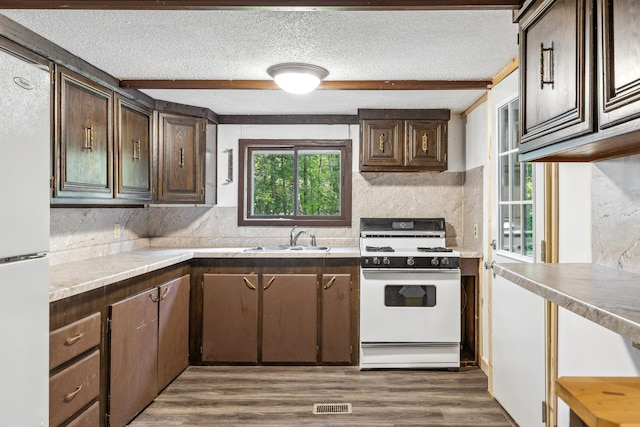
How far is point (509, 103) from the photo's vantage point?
2.83 metres

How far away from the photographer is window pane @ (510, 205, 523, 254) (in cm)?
266

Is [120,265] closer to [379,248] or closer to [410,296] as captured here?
[379,248]

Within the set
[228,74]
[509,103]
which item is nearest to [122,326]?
[228,74]

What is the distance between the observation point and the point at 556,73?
55.0 inches

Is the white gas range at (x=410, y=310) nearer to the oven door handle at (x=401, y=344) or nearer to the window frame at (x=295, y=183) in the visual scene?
the oven door handle at (x=401, y=344)

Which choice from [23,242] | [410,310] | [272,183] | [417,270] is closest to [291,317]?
[410,310]

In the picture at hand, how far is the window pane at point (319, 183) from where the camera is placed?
422 centimetres

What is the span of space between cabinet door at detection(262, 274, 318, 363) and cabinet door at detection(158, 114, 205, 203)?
41.0 inches

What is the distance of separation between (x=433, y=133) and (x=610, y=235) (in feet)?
7.69

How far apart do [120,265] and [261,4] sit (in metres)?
1.85

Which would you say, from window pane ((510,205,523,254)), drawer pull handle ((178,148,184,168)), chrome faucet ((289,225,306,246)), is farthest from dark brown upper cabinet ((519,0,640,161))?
A: drawer pull handle ((178,148,184,168))

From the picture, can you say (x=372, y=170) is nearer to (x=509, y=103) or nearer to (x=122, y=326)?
(x=509, y=103)

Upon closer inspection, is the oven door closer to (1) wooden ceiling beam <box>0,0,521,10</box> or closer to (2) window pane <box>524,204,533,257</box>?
(2) window pane <box>524,204,533,257</box>

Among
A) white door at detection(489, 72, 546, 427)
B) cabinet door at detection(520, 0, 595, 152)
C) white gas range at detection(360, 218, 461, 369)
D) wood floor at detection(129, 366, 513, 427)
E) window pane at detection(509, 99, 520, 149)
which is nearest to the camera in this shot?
cabinet door at detection(520, 0, 595, 152)
